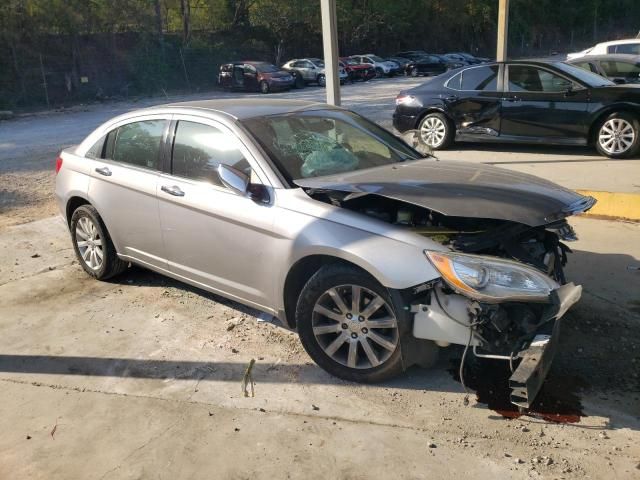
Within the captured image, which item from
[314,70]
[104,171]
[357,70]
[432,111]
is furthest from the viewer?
[357,70]

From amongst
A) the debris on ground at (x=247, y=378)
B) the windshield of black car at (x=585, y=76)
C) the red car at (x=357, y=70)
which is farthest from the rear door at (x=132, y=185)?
the red car at (x=357, y=70)

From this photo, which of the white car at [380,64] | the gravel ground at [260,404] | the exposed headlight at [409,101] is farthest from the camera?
the white car at [380,64]

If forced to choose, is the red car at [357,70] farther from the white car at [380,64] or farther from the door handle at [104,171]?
the door handle at [104,171]

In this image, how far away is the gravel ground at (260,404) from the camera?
313 centimetres

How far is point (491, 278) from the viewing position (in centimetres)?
334

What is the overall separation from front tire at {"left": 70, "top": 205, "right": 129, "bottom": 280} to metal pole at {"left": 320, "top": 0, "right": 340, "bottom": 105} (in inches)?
146

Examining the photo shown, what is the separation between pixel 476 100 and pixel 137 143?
23.6ft

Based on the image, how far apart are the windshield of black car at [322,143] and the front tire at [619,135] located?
592 cm

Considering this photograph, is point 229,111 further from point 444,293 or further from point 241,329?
point 444,293

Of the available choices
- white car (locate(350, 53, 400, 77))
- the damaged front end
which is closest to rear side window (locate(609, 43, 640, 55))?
the damaged front end

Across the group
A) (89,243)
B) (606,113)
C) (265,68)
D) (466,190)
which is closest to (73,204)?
(89,243)

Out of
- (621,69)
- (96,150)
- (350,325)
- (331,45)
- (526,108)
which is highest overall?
(331,45)

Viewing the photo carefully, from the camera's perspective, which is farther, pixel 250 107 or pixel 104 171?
pixel 104 171

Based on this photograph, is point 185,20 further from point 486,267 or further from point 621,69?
point 486,267
